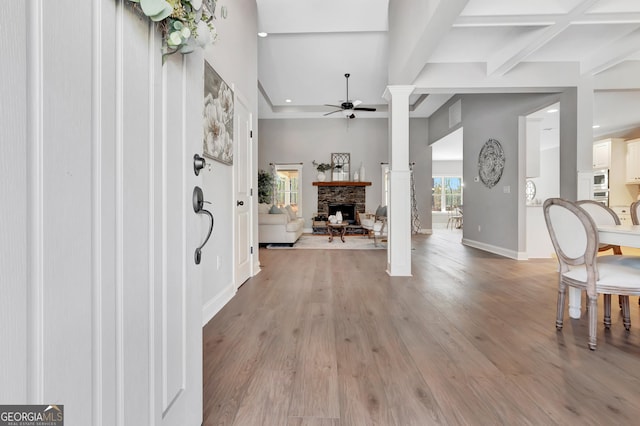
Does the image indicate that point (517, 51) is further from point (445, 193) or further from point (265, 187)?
point (445, 193)

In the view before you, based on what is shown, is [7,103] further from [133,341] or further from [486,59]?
[486,59]

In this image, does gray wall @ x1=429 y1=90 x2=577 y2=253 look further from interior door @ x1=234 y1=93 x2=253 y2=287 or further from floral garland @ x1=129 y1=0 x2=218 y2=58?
floral garland @ x1=129 y1=0 x2=218 y2=58

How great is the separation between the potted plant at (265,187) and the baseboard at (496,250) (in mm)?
5182

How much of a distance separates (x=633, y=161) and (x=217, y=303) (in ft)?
31.8

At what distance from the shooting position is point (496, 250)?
542 cm

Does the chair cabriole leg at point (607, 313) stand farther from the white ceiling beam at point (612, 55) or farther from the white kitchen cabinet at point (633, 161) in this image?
the white kitchen cabinet at point (633, 161)

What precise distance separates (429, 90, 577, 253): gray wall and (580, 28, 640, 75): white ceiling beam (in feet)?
1.08

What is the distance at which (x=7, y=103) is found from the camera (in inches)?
17.7

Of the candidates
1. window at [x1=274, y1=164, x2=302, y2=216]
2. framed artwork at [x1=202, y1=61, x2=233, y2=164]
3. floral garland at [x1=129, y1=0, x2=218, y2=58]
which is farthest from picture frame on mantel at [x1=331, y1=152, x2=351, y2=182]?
floral garland at [x1=129, y1=0, x2=218, y2=58]

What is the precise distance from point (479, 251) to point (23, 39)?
20.6 feet

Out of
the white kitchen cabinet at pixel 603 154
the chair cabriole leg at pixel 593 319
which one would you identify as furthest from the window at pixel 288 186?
the white kitchen cabinet at pixel 603 154

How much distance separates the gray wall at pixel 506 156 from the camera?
4.09m

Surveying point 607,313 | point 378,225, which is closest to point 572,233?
point 607,313

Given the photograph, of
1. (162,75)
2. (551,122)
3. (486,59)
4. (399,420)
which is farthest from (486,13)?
(551,122)
